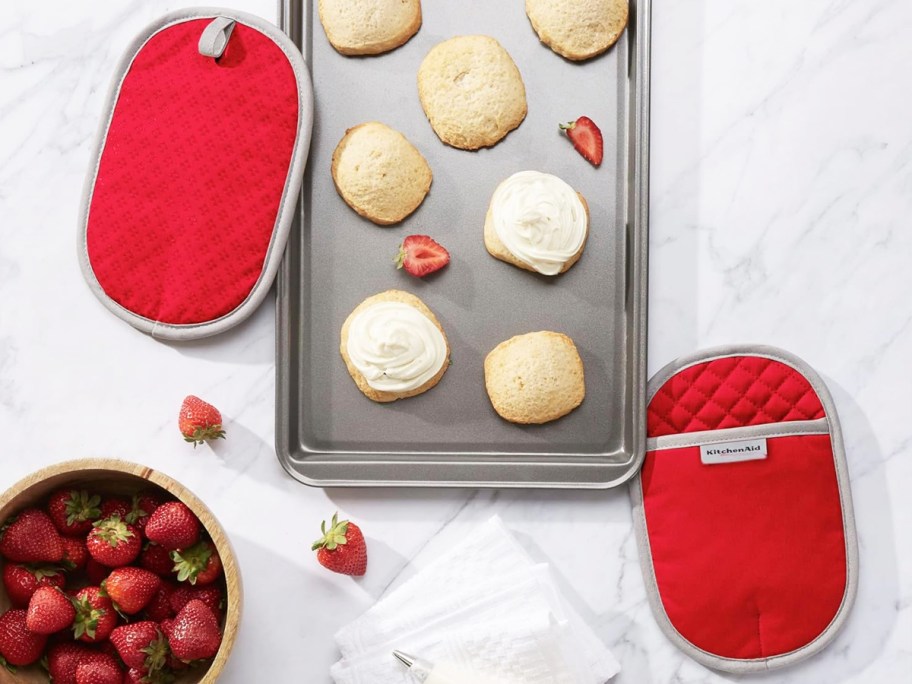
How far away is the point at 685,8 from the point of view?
1336mm

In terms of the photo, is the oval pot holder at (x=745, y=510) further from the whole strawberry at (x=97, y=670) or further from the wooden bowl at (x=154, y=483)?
the whole strawberry at (x=97, y=670)

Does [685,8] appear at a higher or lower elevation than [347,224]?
higher

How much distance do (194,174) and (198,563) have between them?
1.94ft

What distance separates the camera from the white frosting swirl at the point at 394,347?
4.05 feet

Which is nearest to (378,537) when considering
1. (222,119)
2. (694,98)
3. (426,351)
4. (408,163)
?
(426,351)

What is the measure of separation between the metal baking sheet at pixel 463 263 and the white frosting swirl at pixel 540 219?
37 millimetres

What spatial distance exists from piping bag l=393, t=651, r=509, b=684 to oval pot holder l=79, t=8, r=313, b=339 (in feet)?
1.94

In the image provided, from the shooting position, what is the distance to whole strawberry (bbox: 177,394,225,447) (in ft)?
4.18

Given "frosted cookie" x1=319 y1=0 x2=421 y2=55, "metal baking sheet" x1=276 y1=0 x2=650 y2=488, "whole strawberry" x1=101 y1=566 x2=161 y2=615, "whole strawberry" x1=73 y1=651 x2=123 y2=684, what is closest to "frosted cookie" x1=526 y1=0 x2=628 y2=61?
"metal baking sheet" x1=276 y1=0 x2=650 y2=488

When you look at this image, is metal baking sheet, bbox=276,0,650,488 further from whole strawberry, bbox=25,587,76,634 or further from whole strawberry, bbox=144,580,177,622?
whole strawberry, bbox=25,587,76,634

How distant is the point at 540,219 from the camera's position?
4.03 ft

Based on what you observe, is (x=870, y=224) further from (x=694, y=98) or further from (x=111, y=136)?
(x=111, y=136)

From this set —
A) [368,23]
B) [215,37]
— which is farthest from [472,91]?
[215,37]

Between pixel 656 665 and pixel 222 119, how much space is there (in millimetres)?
1113
